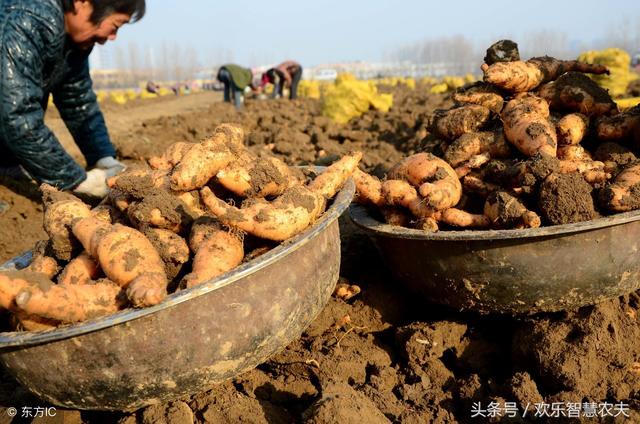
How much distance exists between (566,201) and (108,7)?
3.74 m

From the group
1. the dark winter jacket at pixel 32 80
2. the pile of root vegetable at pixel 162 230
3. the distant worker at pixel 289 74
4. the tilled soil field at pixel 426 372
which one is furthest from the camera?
the distant worker at pixel 289 74

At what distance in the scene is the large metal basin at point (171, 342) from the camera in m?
1.67

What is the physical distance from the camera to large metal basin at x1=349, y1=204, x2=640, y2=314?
84.9 inches

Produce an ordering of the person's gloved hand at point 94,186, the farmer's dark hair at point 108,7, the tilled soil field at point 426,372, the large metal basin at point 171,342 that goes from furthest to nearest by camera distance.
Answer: the person's gloved hand at point 94,186 < the farmer's dark hair at point 108,7 < the tilled soil field at point 426,372 < the large metal basin at point 171,342

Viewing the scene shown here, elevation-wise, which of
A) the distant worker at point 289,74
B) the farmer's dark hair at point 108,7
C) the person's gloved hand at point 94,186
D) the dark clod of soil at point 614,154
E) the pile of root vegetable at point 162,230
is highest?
the farmer's dark hair at point 108,7

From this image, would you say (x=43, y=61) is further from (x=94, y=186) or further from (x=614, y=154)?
(x=614, y=154)

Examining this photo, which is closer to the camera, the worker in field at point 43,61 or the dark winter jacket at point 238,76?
the worker in field at point 43,61

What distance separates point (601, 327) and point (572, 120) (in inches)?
47.3

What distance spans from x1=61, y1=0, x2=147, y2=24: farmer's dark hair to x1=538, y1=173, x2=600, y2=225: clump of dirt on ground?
3.54 m

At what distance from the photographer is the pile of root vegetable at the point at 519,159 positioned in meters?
2.27

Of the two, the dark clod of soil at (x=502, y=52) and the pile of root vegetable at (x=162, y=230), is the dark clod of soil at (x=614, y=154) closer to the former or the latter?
the dark clod of soil at (x=502, y=52)

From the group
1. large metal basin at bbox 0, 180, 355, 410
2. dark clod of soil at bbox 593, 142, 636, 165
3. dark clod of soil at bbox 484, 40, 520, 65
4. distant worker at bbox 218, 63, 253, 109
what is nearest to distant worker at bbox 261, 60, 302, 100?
distant worker at bbox 218, 63, 253, 109

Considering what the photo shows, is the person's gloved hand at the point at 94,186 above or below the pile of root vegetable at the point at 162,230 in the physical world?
below

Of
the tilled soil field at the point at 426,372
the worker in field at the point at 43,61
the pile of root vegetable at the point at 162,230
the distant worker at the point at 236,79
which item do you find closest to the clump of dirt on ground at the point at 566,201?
the tilled soil field at the point at 426,372
